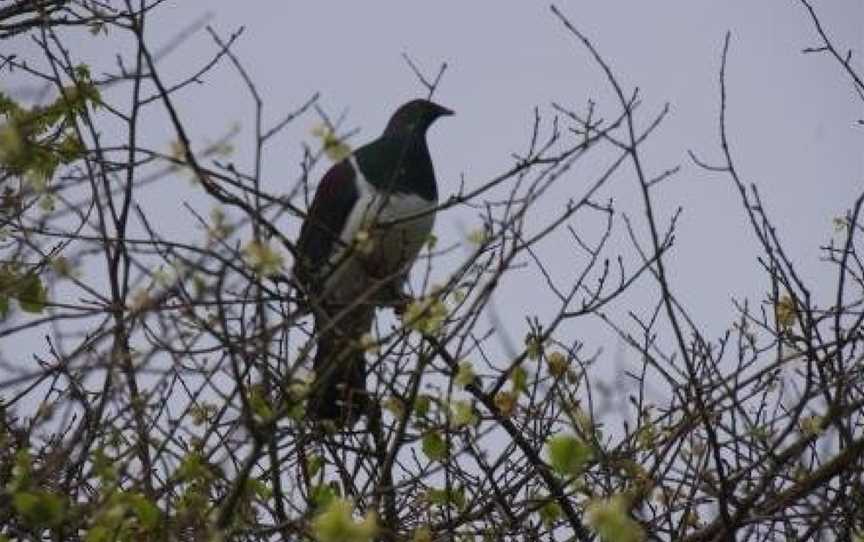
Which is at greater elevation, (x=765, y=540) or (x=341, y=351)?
(x=341, y=351)

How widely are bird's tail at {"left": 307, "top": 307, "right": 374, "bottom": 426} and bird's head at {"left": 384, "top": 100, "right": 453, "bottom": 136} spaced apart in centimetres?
105

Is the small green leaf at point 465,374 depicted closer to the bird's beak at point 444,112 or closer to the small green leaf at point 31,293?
the small green leaf at point 31,293

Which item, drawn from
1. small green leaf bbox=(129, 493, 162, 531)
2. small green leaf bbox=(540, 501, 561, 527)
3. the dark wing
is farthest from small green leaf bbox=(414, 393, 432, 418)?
the dark wing

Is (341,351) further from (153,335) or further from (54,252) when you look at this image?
(54,252)

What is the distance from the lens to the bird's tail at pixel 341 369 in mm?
1996

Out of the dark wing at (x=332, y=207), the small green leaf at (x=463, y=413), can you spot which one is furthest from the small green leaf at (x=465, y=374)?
the dark wing at (x=332, y=207)

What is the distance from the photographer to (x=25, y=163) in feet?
6.87

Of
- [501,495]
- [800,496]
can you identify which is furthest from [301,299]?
[800,496]

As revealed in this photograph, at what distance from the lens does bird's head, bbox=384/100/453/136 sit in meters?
4.60

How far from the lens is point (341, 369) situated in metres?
3.08

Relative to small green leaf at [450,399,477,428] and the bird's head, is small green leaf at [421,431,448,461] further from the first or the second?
the bird's head

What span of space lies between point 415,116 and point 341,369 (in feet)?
5.86

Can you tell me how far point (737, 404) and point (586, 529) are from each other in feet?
1.46

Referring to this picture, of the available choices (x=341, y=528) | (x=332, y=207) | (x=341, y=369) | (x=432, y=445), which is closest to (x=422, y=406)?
(x=432, y=445)
